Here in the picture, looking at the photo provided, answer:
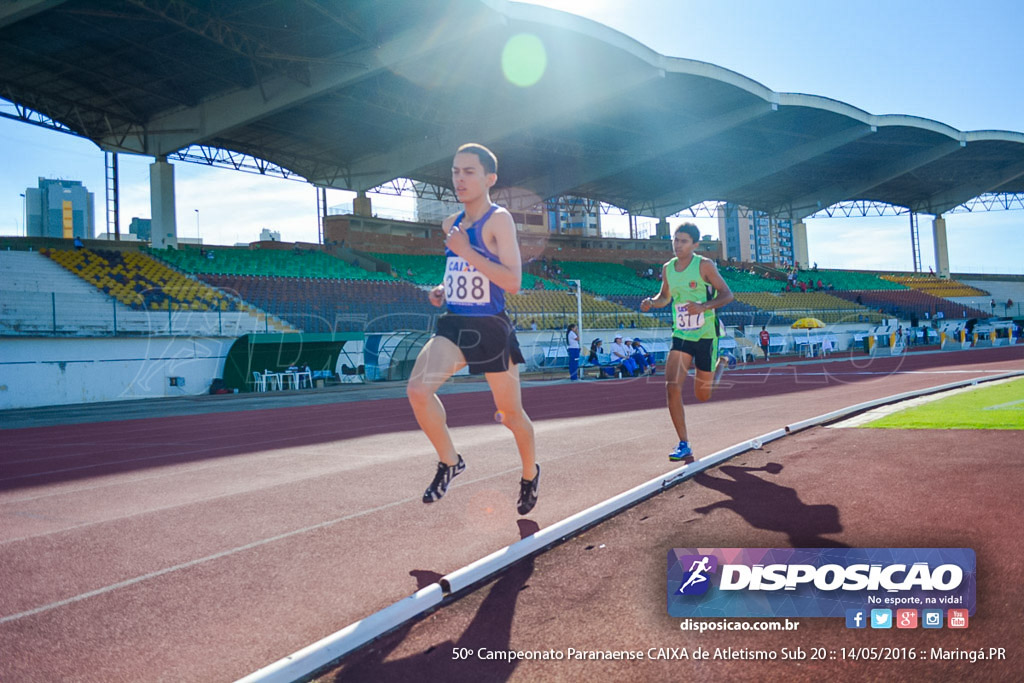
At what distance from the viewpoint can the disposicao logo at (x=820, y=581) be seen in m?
2.69

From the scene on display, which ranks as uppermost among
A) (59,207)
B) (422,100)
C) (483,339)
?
(59,207)

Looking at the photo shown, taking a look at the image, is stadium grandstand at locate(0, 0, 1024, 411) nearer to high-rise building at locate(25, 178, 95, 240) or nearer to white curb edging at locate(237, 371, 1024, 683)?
white curb edging at locate(237, 371, 1024, 683)

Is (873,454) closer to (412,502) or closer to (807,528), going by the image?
(807,528)

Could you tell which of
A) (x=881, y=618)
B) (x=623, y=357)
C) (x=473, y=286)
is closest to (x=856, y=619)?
(x=881, y=618)

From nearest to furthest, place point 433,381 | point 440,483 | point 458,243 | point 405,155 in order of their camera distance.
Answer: point 458,243
point 433,381
point 440,483
point 405,155

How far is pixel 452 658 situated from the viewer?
2496 millimetres

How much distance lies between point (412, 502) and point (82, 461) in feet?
17.8

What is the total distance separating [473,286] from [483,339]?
1.00 feet

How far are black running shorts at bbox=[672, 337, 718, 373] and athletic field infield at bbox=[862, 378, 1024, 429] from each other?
255 centimetres

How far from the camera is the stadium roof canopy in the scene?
25.8 metres

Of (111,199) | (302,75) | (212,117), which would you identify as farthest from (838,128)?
(111,199)

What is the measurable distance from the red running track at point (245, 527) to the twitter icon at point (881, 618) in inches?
Answer: 71.0

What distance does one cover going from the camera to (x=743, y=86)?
34406 mm

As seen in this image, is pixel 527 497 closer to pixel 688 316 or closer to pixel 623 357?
pixel 688 316
